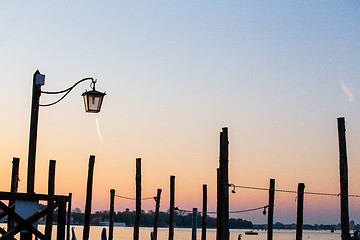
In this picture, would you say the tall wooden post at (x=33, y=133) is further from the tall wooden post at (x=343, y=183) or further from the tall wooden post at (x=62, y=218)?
the tall wooden post at (x=343, y=183)

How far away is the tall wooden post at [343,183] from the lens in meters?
16.3

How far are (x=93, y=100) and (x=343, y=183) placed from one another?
8997 mm

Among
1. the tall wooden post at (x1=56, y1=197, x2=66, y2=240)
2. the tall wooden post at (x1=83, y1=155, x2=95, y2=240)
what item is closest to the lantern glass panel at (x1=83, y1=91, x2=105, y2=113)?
the tall wooden post at (x1=56, y1=197, x2=66, y2=240)

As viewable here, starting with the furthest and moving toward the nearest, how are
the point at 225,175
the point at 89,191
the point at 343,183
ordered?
the point at 89,191
the point at 225,175
the point at 343,183

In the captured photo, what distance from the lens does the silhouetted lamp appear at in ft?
34.7

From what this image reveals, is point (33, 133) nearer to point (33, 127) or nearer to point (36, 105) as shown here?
point (33, 127)

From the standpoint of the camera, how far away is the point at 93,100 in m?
10.6

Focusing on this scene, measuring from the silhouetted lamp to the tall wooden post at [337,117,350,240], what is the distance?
8663 mm

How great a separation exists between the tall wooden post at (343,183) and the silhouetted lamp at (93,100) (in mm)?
8663

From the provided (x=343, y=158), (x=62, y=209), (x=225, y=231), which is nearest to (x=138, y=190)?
(x=225, y=231)

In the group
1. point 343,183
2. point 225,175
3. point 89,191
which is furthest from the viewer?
point 89,191

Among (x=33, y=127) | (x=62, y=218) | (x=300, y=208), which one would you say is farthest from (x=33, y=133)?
(x=300, y=208)

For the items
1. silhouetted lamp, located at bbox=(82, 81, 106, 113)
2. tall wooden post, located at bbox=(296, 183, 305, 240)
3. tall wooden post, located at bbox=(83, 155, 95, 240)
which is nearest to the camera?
silhouetted lamp, located at bbox=(82, 81, 106, 113)

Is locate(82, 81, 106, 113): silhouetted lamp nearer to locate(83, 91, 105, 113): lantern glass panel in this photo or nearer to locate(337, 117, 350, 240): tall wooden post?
locate(83, 91, 105, 113): lantern glass panel
